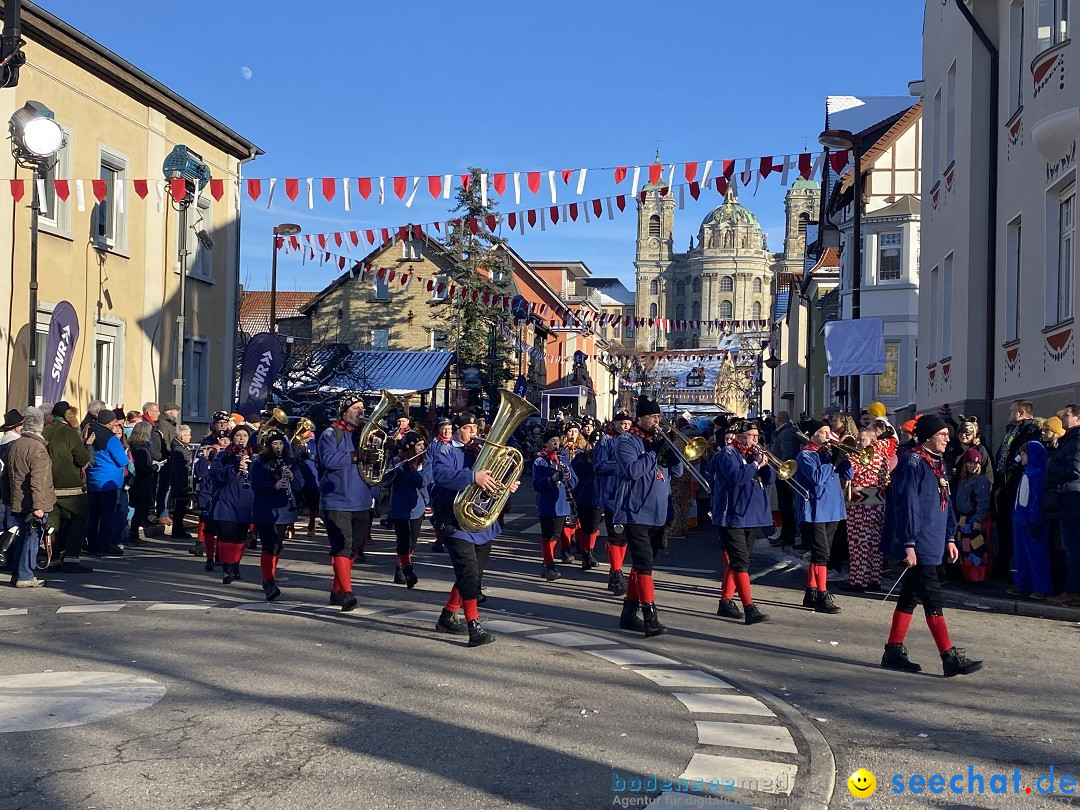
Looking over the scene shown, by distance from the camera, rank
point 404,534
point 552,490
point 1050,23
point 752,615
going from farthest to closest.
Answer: point 1050,23 → point 552,490 → point 404,534 → point 752,615

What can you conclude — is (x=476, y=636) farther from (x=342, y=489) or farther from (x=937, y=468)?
(x=937, y=468)

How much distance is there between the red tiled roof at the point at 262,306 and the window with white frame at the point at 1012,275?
48078 mm

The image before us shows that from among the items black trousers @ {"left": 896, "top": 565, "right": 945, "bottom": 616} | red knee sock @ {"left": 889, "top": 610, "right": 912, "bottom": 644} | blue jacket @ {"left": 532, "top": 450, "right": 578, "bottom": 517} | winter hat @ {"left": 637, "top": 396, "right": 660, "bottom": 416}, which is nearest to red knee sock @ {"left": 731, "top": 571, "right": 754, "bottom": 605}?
winter hat @ {"left": 637, "top": 396, "right": 660, "bottom": 416}

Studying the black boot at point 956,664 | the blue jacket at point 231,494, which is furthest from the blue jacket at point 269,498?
the black boot at point 956,664

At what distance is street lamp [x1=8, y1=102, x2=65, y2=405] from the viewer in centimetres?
1673

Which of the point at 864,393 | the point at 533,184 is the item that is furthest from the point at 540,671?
the point at 864,393

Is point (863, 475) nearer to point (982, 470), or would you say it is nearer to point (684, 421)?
point (982, 470)

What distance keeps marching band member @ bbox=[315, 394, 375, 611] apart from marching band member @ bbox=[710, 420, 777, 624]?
3347 mm

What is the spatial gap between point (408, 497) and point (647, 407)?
3.62 meters

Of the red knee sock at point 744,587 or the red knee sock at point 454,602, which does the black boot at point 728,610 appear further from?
the red knee sock at point 454,602

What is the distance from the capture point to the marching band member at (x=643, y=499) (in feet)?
31.7

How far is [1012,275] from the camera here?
17.6 meters

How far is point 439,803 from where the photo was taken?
5211 millimetres

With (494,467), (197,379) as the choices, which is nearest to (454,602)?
(494,467)
